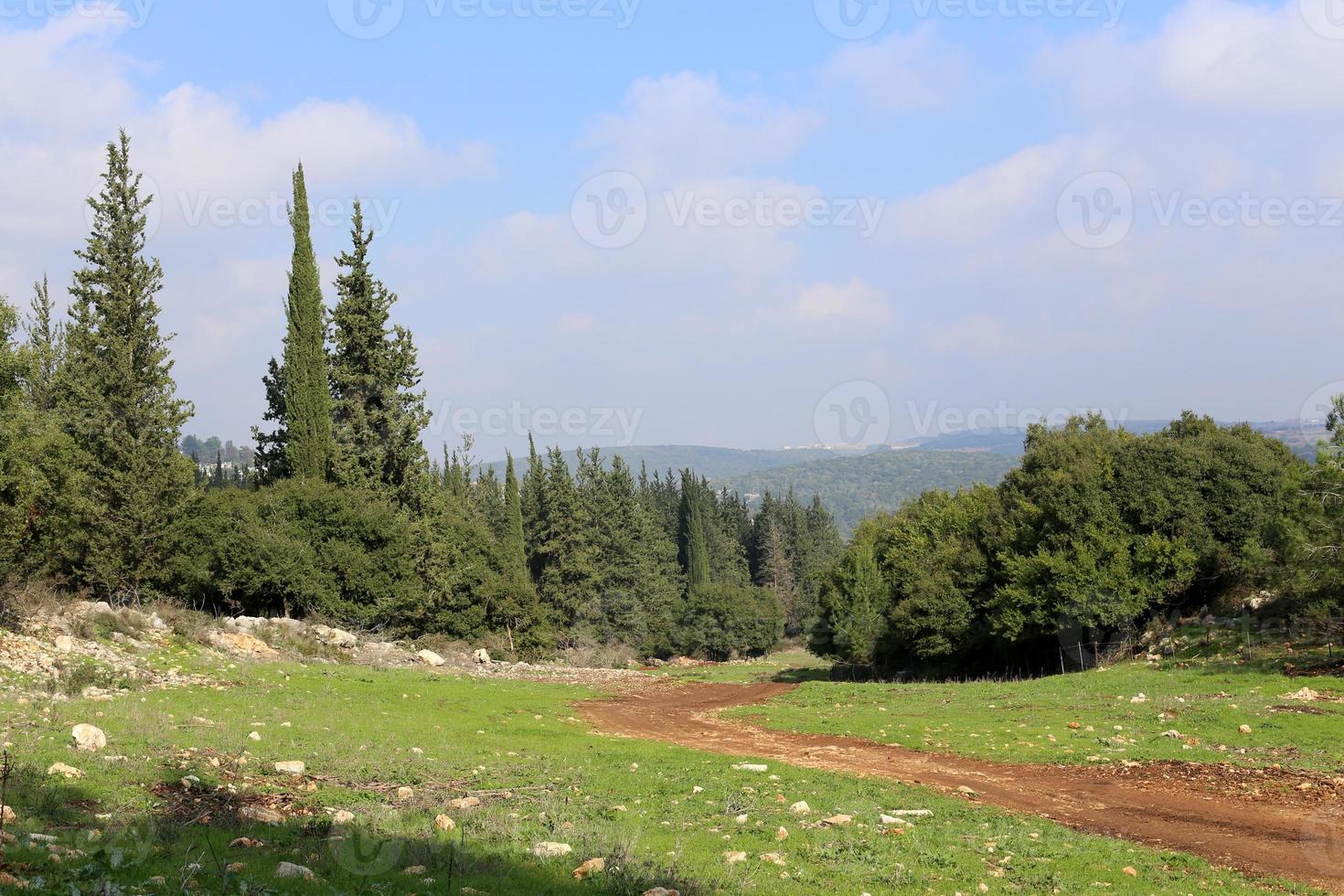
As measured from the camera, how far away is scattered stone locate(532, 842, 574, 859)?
10930mm

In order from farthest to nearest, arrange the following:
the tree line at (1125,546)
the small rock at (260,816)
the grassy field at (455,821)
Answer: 1. the tree line at (1125,546)
2. the small rock at (260,816)
3. the grassy field at (455,821)

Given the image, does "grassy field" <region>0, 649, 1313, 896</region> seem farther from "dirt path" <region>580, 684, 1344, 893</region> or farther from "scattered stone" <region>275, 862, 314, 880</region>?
"dirt path" <region>580, 684, 1344, 893</region>

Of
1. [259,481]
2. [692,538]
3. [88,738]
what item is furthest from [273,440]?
[692,538]

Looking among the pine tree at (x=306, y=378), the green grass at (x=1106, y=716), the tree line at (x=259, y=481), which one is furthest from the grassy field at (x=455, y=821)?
the pine tree at (x=306, y=378)

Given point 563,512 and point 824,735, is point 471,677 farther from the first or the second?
point 563,512

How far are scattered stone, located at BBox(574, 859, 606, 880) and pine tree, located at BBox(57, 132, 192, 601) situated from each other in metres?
34.9

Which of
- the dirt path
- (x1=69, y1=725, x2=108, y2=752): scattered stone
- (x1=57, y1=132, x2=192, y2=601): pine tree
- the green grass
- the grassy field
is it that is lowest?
the green grass

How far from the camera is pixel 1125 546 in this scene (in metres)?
41.6

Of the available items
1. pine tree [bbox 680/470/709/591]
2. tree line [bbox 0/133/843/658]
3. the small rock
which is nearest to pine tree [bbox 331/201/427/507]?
tree line [bbox 0/133/843/658]

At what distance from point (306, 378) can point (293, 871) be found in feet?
135

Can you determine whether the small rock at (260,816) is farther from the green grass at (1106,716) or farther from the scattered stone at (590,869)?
the green grass at (1106,716)

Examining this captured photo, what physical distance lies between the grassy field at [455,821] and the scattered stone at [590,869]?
0.54ft

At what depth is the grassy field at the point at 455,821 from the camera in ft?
30.9

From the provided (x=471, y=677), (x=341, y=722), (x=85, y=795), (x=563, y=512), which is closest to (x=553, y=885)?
(x=85, y=795)
